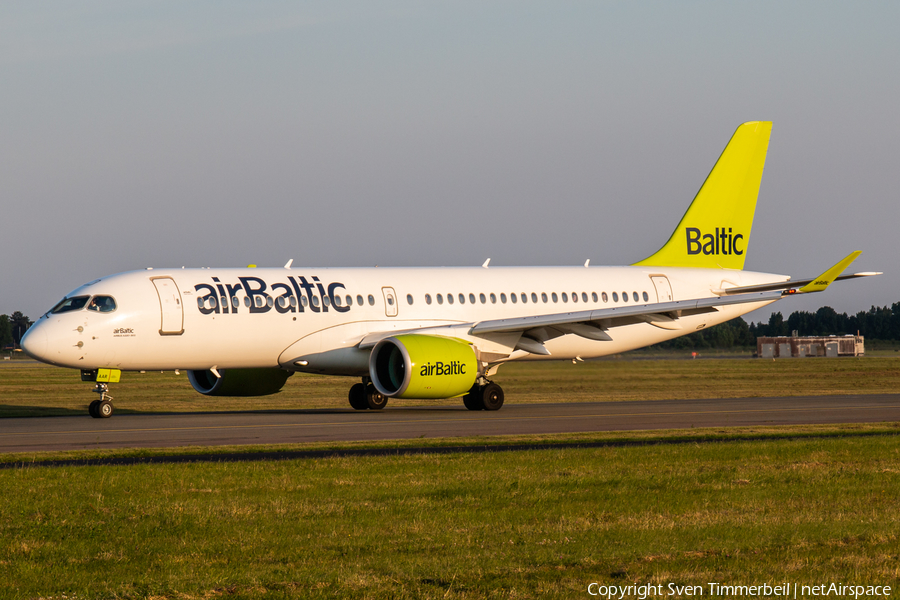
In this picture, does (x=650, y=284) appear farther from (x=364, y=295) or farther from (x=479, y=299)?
(x=364, y=295)

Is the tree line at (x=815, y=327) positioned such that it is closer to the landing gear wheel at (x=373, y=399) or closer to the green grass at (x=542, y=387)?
the green grass at (x=542, y=387)

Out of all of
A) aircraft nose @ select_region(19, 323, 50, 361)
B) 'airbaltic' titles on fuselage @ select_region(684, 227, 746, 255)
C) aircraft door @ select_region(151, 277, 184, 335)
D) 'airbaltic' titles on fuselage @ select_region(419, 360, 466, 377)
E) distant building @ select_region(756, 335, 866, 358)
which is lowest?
distant building @ select_region(756, 335, 866, 358)

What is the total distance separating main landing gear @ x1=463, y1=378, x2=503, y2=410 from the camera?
28234 mm

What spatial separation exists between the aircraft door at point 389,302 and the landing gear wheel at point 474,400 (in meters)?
2.95

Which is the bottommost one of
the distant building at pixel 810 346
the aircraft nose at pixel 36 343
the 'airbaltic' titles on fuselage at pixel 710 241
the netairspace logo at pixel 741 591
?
the distant building at pixel 810 346

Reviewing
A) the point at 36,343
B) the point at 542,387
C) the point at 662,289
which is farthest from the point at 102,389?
the point at 542,387

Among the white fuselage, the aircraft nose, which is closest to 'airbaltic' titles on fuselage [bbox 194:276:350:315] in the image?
the white fuselage

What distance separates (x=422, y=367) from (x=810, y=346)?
8162 centimetres

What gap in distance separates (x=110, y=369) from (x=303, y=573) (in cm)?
1885

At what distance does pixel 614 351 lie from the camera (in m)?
34.0

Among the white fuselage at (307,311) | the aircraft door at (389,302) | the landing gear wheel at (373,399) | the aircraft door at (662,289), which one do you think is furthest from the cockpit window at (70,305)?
the aircraft door at (662,289)

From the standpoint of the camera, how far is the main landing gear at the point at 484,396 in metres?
28.2

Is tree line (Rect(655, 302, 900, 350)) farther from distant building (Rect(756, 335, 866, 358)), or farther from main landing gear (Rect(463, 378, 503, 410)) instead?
main landing gear (Rect(463, 378, 503, 410))

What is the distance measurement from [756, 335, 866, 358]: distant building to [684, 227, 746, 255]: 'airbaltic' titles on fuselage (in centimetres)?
5947
